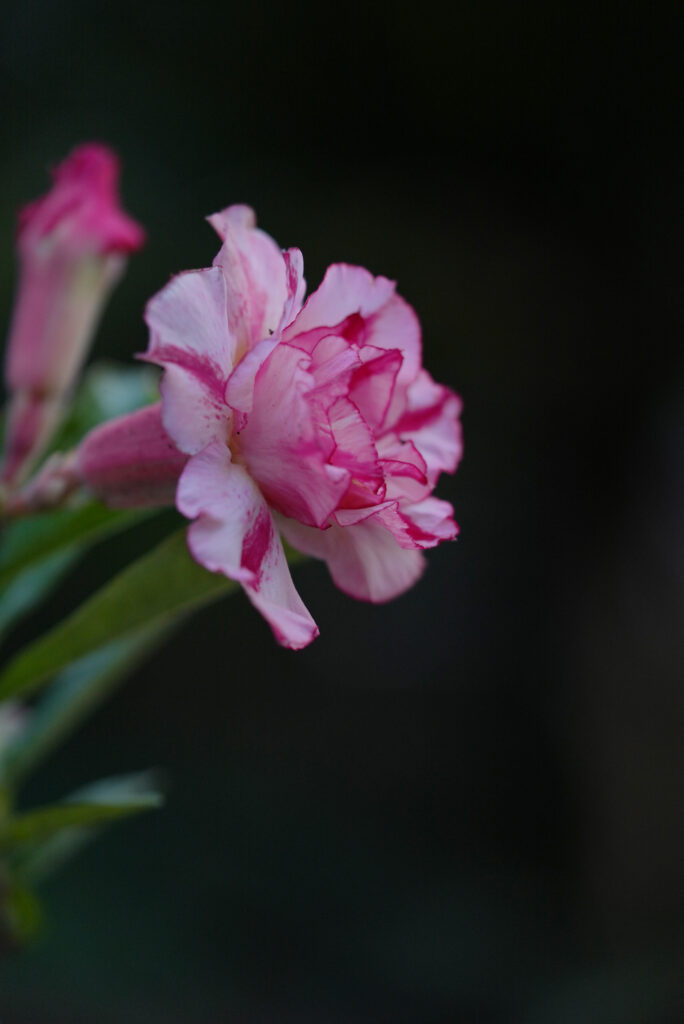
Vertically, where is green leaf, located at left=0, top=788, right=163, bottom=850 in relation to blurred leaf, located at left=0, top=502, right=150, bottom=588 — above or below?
below

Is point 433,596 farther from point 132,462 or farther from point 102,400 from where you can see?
point 132,462

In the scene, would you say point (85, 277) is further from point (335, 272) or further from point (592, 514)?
point (592, 514)

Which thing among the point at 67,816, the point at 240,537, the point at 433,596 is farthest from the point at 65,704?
the point at 433,596

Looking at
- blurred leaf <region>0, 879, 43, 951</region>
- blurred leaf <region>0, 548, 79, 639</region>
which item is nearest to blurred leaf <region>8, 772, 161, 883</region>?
blurred leaf <region>0, 879, 43, 951</region>

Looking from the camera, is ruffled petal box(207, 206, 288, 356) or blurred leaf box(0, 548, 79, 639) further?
blurred leaf box(0, 548, 79, 639)

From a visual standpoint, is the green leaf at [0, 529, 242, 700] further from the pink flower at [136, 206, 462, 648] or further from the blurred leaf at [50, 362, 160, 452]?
the blurred leaf at [50, 362, 160, 452]

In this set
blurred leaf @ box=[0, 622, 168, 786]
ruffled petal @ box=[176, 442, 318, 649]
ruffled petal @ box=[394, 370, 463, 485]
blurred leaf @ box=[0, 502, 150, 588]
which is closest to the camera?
ruffled petal @ box=[176, 442, 318, 649]

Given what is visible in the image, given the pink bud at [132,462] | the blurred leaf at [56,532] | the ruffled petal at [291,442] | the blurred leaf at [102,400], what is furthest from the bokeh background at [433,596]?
the ruffled petal at [291,442]

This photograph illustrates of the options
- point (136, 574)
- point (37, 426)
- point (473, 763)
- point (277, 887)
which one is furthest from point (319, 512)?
point (473, 763)
